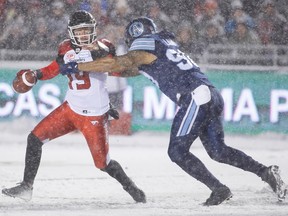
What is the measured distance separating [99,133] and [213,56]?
6.18m

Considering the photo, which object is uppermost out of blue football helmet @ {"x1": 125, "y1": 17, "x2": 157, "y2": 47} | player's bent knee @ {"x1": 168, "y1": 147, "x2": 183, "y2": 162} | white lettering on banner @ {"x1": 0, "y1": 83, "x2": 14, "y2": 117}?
blue football helmet @ {"x1": 125, "y1": 17, "x2": 157, "y2": 47}

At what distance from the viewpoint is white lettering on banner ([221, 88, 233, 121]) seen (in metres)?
13.7

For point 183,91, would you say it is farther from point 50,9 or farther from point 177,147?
point 50,9

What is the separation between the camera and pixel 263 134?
1377 cm

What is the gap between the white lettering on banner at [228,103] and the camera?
45.0ft

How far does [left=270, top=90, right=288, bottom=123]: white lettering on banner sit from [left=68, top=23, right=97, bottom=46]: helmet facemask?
6483 mm

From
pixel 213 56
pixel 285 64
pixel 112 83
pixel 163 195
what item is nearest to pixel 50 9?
pixel 112 83

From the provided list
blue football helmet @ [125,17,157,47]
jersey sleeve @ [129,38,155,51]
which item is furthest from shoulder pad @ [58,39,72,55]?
jersey sleeve @ [129,38,155,51]

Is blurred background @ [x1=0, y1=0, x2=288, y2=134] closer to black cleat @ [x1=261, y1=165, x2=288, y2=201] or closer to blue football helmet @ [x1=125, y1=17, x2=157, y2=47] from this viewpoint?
black cleat @ [x1=261, y1=165, x2=288, y2=201]

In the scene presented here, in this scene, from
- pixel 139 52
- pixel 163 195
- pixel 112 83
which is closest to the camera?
pixel 139 52

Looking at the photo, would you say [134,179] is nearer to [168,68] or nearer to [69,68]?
[69,68]

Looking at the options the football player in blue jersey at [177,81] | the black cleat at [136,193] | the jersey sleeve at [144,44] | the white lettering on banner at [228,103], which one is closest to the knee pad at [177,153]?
the football player in blue jersey at [177,81]

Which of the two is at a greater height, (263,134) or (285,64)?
(285,64)

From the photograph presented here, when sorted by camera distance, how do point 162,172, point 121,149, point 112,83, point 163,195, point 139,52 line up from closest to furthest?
point 139,52 < point 163,195 < point 162,172 < point 121,149 < point 112,83
